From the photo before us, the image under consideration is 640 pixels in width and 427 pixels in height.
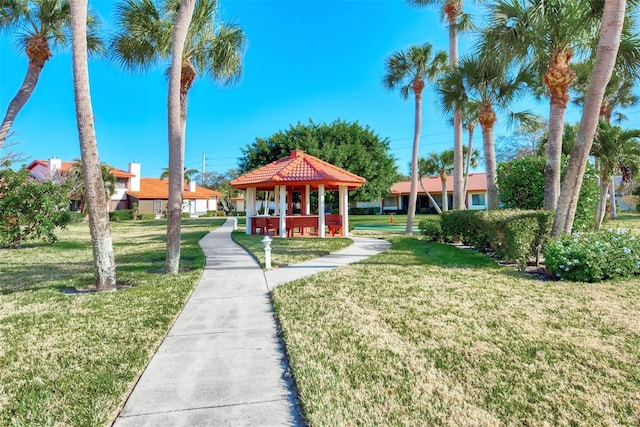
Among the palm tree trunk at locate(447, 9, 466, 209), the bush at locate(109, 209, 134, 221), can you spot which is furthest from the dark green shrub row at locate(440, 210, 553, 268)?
the bush at locate(109, 209, 134, 221)

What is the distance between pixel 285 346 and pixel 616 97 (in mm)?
28682

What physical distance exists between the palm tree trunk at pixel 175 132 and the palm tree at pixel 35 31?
7448 mm

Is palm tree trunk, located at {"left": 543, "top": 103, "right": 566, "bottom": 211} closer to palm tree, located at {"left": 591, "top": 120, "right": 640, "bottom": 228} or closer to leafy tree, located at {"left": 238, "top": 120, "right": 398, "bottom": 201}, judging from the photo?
palm tree, located at {"left": 591, "top": 120, "right": 640, "bottom": 228}

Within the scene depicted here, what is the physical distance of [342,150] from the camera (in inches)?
950

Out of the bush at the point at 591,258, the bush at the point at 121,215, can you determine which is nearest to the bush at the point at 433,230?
the bush at the point at 591,258

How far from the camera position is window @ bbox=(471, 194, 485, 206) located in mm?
38469

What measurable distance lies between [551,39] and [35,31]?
1692 cm

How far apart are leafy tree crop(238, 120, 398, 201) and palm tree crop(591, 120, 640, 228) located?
498 inches

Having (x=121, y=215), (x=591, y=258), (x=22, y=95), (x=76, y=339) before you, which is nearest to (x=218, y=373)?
(x=76, y=339)

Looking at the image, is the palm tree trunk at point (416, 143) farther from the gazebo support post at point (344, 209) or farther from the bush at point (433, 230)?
the gazebo support post at point (344, 209)

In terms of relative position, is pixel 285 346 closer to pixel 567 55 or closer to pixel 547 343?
pixel 547 343

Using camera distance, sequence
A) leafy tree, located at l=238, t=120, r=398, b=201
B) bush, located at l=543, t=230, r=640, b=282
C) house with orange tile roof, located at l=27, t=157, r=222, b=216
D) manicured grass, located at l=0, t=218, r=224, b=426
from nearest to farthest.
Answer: manicured grass, located at l=0, t=218, r=224, b=426
bush, located at l=543, t=230, r=640, b=282
leafy tree, located at l=238, t=120, r=398, b=201
house with orange tile roof, located at l=27, t=157, r=222, b=216

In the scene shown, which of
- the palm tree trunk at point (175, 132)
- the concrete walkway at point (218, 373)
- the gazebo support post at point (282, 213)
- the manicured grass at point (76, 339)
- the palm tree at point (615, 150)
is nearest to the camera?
the concrete walkway at point (218, 373)

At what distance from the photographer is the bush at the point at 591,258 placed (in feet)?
21.6
